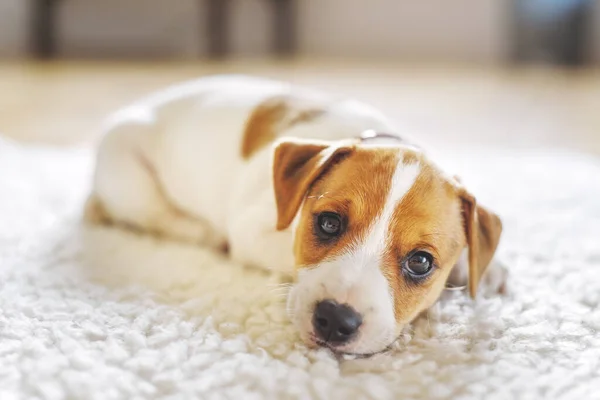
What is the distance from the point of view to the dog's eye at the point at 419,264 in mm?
1875

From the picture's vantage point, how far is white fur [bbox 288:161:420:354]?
1717mm

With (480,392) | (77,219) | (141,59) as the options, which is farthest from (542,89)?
(480,392)

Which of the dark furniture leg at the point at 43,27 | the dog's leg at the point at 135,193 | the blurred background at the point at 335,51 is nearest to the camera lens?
the dog's leg at the point at 135,193

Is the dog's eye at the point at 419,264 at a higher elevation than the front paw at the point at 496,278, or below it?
higher

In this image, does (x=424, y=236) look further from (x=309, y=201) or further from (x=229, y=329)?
(x=229, y=329)

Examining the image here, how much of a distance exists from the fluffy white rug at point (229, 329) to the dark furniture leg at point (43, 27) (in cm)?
697

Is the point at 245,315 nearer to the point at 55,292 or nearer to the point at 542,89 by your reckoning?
the point at 55,292

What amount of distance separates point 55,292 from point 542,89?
631 centimetres

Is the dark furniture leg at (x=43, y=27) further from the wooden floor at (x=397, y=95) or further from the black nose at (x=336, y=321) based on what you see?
the black nose at (x=336, y=321)

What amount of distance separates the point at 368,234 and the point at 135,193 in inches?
48.1

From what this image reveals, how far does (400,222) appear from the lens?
1.84 metres

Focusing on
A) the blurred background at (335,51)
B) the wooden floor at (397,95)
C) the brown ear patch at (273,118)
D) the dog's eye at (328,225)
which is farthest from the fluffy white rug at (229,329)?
the blurred background at (335,51)

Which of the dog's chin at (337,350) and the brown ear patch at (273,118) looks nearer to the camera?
the dog's chin at (337,350)

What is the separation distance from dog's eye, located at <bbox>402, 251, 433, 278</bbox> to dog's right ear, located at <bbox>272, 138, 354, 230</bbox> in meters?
0.35
